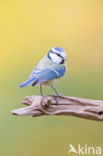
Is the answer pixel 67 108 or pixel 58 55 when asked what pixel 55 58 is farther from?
pixel 67 108

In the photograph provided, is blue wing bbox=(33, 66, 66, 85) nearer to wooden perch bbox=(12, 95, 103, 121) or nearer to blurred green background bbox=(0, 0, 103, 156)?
wooden perch bbox=(12, 95, 103, 121)

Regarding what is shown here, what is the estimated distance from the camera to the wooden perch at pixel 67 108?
968mm

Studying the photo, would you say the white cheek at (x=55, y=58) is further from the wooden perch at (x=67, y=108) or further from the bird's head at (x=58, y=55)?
the wooden perch at (x=67, y=108)

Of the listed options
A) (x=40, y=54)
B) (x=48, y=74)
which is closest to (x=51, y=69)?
(x=48, y=74)

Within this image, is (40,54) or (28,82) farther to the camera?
(40,54)

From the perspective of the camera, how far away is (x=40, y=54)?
54.0 inches

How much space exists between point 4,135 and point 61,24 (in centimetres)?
63

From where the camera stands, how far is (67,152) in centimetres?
136

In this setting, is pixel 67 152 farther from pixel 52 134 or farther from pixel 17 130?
pixel 17 130

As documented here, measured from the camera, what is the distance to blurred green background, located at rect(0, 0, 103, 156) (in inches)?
54.6

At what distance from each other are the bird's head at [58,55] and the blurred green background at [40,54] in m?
0.39

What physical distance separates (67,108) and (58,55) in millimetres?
190

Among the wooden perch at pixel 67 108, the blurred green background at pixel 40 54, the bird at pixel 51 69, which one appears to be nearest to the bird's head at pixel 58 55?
the bird at pixel 51 69

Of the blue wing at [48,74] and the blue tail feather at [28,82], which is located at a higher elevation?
the blue wing at [48,74]
